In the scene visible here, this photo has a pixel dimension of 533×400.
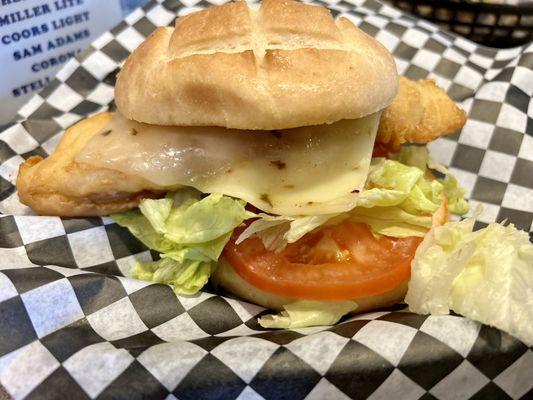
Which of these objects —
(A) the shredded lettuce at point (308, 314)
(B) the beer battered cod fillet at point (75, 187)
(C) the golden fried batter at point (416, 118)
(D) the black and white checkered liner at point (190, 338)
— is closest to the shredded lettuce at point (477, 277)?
(D) the black and white checkered liner at point (190, 338)

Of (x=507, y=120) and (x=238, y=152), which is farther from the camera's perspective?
(x=507, y=120)

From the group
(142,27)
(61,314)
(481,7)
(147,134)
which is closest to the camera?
(61,314)

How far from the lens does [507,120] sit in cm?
257

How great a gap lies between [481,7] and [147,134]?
2.56 metres

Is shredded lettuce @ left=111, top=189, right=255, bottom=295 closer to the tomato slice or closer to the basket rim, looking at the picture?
the tomato slice

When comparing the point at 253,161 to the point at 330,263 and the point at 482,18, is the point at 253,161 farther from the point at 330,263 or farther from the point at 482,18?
the point at 482,18

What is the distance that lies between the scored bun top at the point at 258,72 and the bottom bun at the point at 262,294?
0.55m

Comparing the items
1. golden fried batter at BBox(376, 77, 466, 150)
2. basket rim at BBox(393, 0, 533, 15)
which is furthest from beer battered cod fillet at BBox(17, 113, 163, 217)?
basket rim at BBox(393, 0, 533, 15)

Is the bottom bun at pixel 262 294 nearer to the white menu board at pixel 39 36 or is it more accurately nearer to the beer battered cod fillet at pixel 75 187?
the beer battered cod fillet at pixel 75 187

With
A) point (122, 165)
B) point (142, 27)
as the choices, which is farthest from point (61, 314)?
point (142, 27)

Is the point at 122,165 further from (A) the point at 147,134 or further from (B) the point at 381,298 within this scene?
(B) the point at 381,298

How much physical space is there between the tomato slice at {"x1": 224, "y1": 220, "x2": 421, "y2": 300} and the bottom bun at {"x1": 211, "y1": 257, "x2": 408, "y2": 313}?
4 centimetres

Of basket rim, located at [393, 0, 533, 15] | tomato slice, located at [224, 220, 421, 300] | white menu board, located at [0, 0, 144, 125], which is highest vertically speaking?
white menu board, located at [0, 0, 144, 125]

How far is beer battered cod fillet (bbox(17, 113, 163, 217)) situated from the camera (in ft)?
6.32
